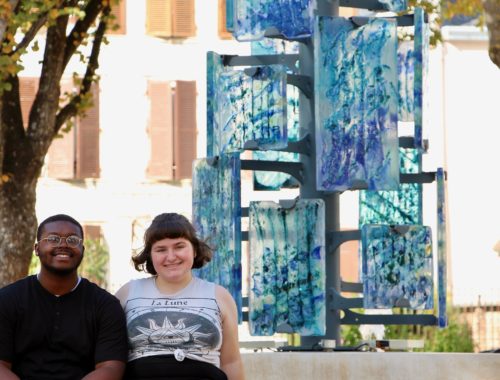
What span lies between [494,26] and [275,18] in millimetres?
2801

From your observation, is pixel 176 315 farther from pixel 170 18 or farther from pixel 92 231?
pixel 170 18

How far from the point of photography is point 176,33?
30625 millimetres

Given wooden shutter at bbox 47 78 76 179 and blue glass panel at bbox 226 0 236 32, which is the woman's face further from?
wooden shutter at bbox 47 78 76 179

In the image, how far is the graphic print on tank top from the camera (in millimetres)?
6500

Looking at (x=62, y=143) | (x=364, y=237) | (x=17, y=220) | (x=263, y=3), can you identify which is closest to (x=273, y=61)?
(x=263, y=3)

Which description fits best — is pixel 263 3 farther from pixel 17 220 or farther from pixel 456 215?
pixel 456 215

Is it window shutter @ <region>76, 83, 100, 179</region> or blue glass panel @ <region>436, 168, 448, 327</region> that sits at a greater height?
window shutter @ <region>76, 83, 100, 179</region>

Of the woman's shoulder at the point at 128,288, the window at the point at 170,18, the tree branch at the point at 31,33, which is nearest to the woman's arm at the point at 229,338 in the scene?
the woman's shoulder at the point at 128,288

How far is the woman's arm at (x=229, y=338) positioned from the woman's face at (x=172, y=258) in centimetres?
17

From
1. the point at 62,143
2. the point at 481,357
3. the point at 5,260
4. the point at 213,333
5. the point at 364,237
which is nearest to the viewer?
the point at 213,333

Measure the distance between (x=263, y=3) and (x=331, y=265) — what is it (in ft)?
5.82

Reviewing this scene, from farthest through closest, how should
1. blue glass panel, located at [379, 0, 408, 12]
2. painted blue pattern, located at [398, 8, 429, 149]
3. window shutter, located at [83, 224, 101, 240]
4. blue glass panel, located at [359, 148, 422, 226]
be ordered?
window shutter, located at [83, 224, 101, 240]
blue glass panel, located at [359, 148, 422, 226]
blue glass panel, located at [379, 0, 408, 12]
painted blue pattern, located at [398, 8, 429, 149]

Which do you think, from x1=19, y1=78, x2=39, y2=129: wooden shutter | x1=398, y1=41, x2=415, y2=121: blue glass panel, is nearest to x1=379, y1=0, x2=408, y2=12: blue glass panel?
x1=398, y1=41, x2=415, y2=121: blue glass panel

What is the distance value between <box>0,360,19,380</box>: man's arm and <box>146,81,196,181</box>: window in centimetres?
2342
